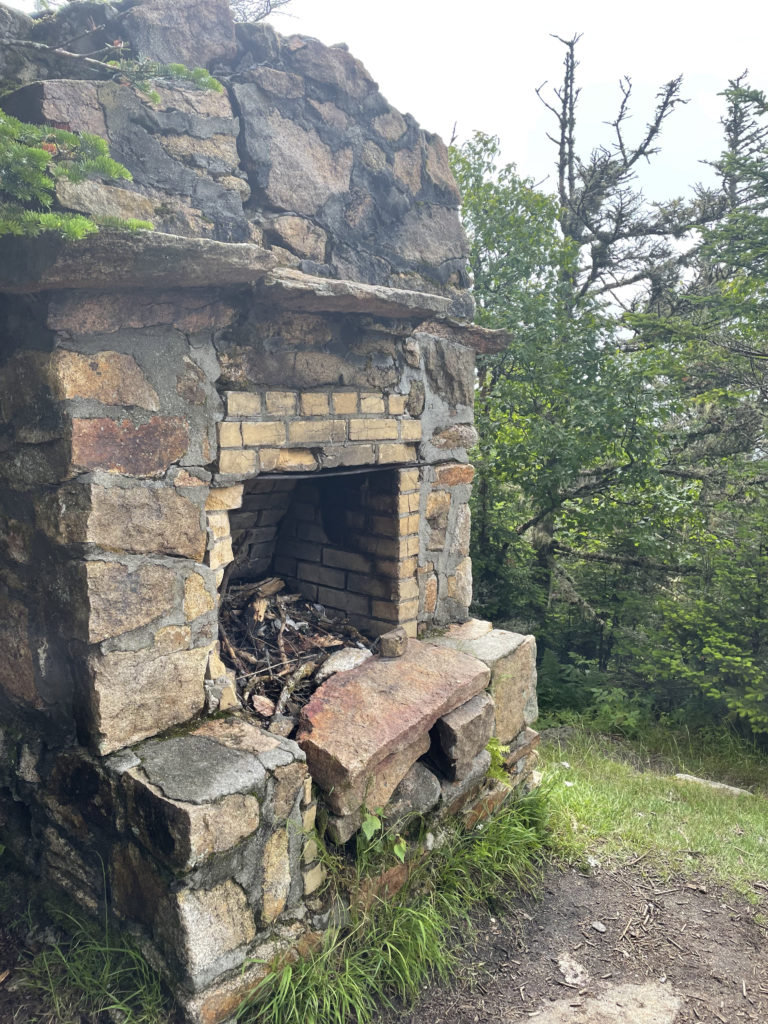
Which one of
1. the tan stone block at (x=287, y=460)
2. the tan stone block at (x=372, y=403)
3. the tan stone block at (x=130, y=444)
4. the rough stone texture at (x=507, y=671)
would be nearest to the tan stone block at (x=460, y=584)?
the rough stone texture at (x=507, y=671)

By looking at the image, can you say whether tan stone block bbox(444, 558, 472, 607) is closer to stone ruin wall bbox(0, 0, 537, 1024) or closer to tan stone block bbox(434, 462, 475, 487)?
tan stone block bbox(434, 462, 475, 487)

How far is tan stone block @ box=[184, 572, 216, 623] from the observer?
7.17 feet

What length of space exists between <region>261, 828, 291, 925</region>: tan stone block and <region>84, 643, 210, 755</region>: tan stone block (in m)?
0.50

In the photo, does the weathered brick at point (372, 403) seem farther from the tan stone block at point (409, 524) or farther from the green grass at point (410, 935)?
the green grass at point (410, 935)

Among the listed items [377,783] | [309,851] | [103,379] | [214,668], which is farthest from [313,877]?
[103,379]

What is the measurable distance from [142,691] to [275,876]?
72 centimetres

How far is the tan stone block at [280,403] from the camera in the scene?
235 cm

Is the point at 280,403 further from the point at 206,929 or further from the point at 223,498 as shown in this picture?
the point at 206,929

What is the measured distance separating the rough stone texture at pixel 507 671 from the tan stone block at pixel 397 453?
0.91 meters

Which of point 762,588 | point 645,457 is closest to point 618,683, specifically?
point 762,588

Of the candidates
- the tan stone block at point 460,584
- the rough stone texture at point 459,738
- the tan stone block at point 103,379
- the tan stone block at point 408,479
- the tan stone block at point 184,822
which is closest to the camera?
the tan stone block at point 184,822

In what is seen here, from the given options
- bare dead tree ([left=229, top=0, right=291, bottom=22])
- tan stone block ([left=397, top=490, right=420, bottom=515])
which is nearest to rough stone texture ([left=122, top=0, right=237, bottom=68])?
bare dead tree ([left=229, top=0, right=291, bottom=22])

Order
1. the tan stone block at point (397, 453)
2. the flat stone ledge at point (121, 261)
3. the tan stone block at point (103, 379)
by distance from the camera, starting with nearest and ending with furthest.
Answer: the flat stone ledge at point (121, 261), the tan stone block at point (103, 379), the tan stone block at point (397, 453)

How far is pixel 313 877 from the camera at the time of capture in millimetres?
2203
